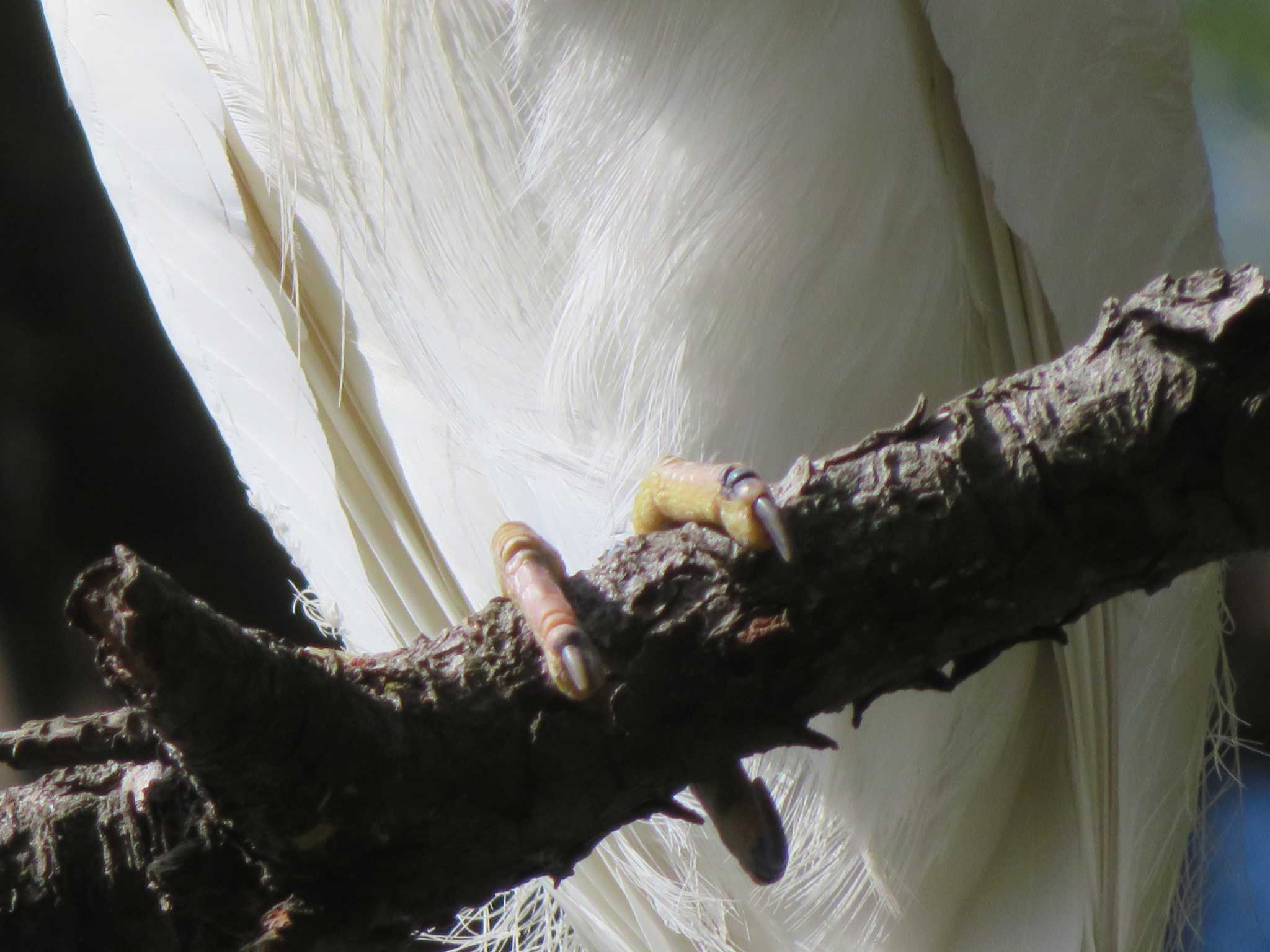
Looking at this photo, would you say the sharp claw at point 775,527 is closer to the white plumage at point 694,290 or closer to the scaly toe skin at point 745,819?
the scaly toe skin at point 745,819

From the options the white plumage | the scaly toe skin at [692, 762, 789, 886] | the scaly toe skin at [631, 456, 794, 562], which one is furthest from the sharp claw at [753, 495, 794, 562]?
the white plumage

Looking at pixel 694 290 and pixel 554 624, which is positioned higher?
pixel 694 290

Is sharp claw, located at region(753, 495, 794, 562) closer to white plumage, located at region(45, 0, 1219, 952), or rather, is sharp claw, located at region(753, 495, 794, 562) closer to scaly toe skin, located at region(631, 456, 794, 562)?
scaly toe skin, located at region(631, 456, 794, 562)

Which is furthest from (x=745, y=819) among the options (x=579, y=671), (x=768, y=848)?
(x=579, y=671)

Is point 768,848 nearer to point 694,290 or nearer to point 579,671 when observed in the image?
point 579,671

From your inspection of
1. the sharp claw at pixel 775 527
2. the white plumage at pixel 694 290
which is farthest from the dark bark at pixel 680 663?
the white plumage at pixel 694 290

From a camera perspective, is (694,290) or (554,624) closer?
(554,624)
